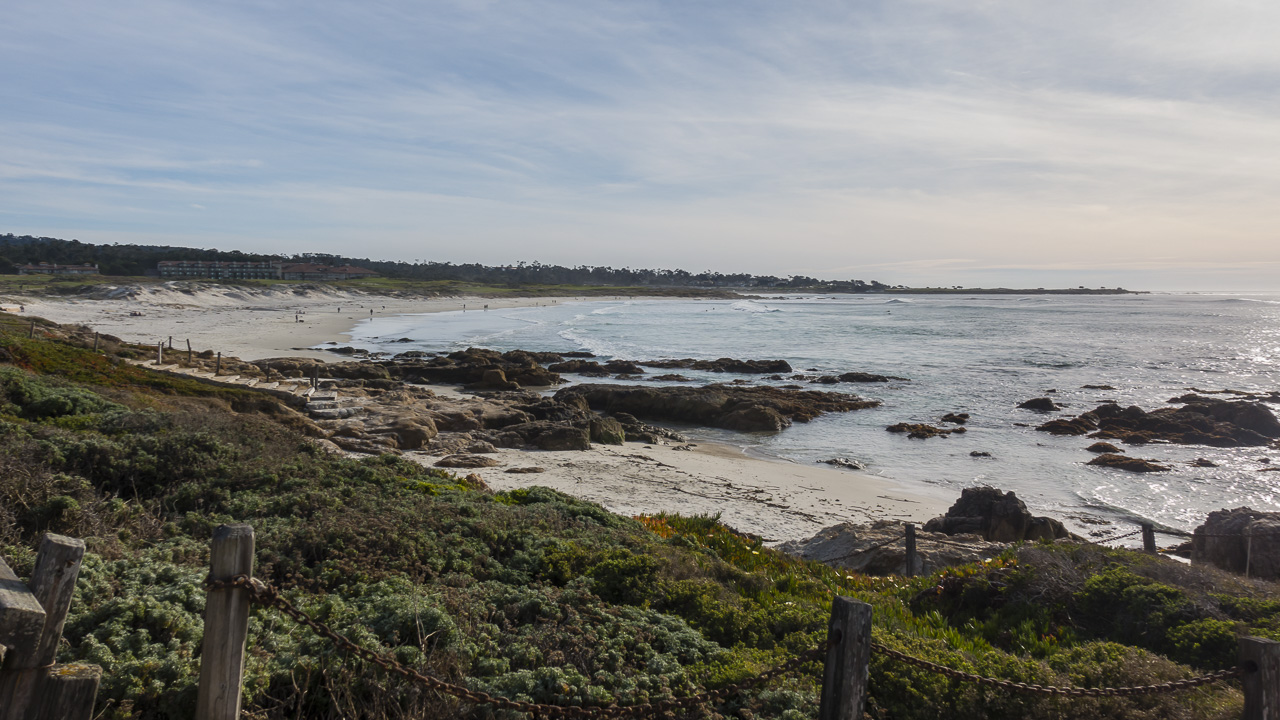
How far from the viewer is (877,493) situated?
52.6 ft

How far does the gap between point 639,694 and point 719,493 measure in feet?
35.7

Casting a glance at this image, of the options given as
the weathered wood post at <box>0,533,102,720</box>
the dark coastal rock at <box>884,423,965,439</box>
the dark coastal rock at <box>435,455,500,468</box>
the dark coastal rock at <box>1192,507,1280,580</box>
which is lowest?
the dark coastal rock at <box>884,423,965,439</box>

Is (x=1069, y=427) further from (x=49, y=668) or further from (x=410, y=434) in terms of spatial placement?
(x=49, y=668)

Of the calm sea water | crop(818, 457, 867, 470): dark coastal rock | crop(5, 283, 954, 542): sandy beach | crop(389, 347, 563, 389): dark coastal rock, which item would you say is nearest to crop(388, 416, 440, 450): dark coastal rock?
crop(5, 283, 954, 542): sandy beach

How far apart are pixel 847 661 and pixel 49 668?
322 cm

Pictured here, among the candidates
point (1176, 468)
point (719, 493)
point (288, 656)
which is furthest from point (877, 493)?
point (288, 656)

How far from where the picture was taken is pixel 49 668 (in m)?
2.70

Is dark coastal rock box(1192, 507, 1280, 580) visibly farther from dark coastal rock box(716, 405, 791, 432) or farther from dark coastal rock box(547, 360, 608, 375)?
dark coastal rock box(547, 360, 608, 375)

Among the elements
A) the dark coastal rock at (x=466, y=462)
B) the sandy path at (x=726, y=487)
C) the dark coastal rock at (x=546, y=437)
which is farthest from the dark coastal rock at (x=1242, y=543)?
the dark coastal rock at (x=546, y=437)

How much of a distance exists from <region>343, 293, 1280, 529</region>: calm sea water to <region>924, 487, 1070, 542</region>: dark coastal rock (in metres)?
3.94

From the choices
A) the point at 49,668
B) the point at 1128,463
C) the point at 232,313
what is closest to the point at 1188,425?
the point at 1128,463

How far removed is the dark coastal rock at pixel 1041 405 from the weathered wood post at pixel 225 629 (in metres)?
28.7

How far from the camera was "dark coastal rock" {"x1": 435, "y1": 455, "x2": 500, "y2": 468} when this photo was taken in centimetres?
1527

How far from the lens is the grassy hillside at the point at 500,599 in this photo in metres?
4.00
